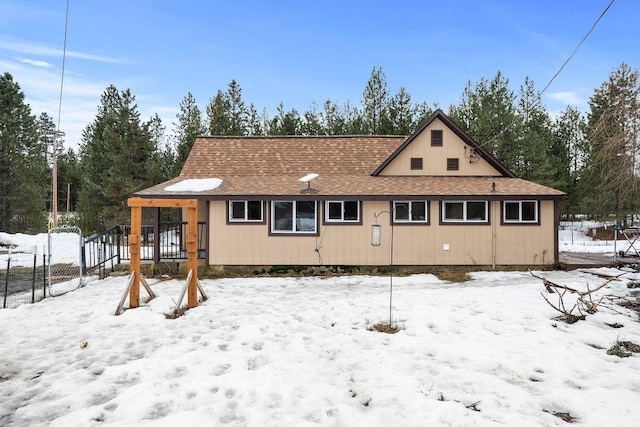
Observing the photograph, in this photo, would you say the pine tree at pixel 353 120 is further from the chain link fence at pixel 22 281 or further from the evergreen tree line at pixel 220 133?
the chain link fence at pixel 22 281

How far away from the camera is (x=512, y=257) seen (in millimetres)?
12812

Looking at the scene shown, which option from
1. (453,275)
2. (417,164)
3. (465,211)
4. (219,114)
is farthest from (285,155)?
(219,114)

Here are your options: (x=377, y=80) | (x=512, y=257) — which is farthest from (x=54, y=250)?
(x=377, y=80)

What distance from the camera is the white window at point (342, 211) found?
12875 mm

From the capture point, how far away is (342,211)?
12.9 m

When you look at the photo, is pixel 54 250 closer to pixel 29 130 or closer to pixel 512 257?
pixel 29 130

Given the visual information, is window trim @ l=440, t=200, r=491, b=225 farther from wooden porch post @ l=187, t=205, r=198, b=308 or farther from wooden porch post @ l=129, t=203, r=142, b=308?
wooden porch post @ l=129, t=203, r=142, b=308

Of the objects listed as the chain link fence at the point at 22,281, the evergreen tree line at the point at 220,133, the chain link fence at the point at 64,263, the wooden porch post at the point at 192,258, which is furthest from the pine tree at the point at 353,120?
the wooden porch post at the point at 192,258

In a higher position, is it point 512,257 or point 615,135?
point 615,135

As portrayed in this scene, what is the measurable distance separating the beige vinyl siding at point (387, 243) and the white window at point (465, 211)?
26cm

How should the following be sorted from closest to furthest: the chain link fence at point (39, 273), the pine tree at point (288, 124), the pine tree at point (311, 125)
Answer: the chain link fence at point (39, 273), the pine tree at point (288, 124), the pine tree at point (311, 125)

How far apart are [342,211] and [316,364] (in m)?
8.12

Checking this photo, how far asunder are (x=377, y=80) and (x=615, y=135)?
2524 centimetres

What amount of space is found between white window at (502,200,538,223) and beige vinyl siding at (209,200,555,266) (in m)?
0.23
